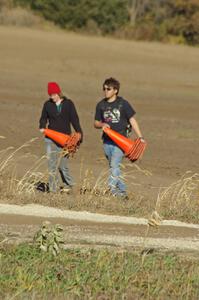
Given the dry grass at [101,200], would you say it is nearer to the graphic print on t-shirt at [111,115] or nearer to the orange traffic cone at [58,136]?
the orange traffic cone at [58,136]

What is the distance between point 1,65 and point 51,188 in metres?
18.7

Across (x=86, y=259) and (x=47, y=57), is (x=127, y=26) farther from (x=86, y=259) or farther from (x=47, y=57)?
(x=86, y=259)

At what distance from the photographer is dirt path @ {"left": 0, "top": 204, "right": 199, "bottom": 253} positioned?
28.9ft

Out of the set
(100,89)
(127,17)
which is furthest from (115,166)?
(127,17)

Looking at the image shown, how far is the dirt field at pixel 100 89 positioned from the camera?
17.8 metres

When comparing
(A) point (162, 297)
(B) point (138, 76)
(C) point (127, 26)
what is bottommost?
(A) point (162, 297)

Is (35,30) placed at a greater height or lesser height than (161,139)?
greater

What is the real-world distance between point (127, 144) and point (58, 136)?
2.90 ft

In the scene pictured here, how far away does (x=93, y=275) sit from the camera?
7.43 m

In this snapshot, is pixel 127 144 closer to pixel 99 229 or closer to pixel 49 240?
pixel 99 229

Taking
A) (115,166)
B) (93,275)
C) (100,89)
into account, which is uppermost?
(100,89)

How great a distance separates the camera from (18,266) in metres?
7.52

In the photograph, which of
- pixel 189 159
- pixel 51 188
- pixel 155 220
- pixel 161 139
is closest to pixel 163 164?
pixel 189 159

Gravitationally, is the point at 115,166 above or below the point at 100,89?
below
